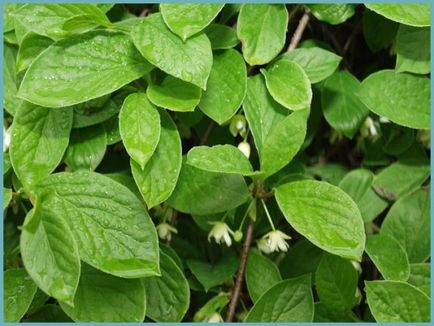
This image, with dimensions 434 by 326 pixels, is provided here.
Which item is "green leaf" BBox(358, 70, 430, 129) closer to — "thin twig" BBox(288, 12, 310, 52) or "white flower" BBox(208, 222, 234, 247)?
"thin twig" BBox(288, 12, 310, 52)

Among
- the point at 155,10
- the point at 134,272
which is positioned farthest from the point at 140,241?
the point at 155,10

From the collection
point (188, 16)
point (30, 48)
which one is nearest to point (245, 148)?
point (188, 16)

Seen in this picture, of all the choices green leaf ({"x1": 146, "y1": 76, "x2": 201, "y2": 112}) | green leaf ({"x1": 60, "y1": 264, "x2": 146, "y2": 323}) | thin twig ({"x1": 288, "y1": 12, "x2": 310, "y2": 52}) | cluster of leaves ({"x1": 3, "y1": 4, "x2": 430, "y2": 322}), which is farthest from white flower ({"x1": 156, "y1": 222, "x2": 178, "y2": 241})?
thin twig ({"x1": 288, "y1": 12, "x2": 310, "y2": 52})

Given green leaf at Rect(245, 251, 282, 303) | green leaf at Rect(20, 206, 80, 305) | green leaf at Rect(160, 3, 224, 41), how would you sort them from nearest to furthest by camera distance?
green leaf at Rect(20, 206, 80, 305), green leaf at Rect(160, 3, 224, 41), green leaf at Rect(245, 251, 282, 303)

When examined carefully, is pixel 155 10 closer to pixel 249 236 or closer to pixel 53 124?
pixel 53 124

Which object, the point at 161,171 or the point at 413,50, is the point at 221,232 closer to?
the point at 161,171
